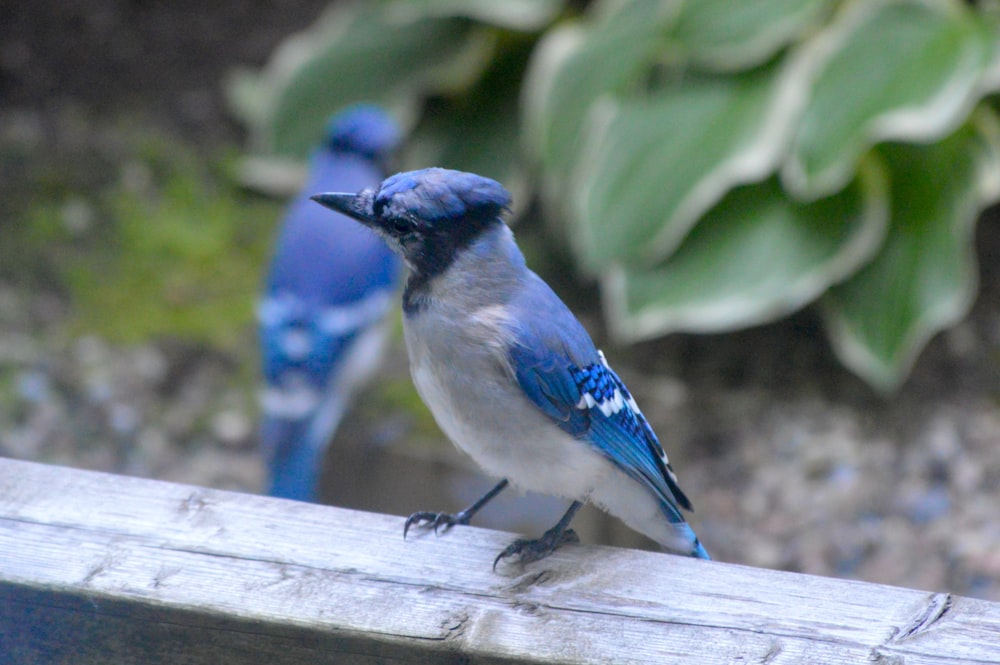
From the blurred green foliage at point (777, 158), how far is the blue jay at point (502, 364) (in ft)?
5.58

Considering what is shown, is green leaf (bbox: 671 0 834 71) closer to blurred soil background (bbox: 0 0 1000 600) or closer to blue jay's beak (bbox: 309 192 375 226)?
blurred soil background (bbox: 0 0 1000 600)

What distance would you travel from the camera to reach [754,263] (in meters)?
3.31

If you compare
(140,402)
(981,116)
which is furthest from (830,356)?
(140,402)

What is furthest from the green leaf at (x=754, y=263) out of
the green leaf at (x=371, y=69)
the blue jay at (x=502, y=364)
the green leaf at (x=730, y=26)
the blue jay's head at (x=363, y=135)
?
the blue jay at (x=502, y=364)

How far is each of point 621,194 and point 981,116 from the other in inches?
44.5

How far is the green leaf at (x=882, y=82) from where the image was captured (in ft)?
9.89

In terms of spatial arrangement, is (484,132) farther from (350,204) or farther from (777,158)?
(350,204)

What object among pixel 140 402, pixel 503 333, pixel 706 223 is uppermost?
pixel 503 333

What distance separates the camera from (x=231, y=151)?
4.71 m

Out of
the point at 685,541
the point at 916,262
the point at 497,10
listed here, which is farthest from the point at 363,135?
the point at 685,541

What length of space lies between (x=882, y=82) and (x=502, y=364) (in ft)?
6.94

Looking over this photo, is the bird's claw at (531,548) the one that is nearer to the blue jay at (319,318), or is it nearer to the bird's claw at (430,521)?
the bird's claw at (430,521)

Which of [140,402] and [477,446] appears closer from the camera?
[477,446]

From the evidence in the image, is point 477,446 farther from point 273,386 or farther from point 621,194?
point 621,194
